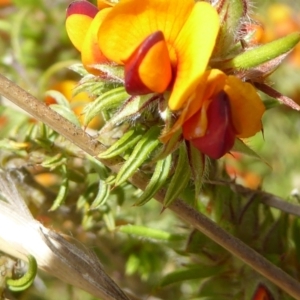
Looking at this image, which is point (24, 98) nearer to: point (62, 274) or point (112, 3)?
point (112, 3)

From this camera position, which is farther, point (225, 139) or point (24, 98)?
point (24, 98)

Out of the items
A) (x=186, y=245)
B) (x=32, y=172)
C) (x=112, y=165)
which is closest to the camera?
(x=112, y=165)

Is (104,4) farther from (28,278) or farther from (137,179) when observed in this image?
(28,278)

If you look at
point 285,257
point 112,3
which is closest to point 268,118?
point 285,257

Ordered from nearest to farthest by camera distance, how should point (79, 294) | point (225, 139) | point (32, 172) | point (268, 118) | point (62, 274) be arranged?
1. point (225, 139)
2. point (62, 274)
3. point (32, 172)
4. point (79, 294)
5. point (268, 118)

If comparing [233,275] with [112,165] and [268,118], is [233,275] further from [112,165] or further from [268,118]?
[268,118]

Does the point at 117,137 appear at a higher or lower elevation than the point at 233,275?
higher

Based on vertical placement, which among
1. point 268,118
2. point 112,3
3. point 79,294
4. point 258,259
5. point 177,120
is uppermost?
point 112,3
